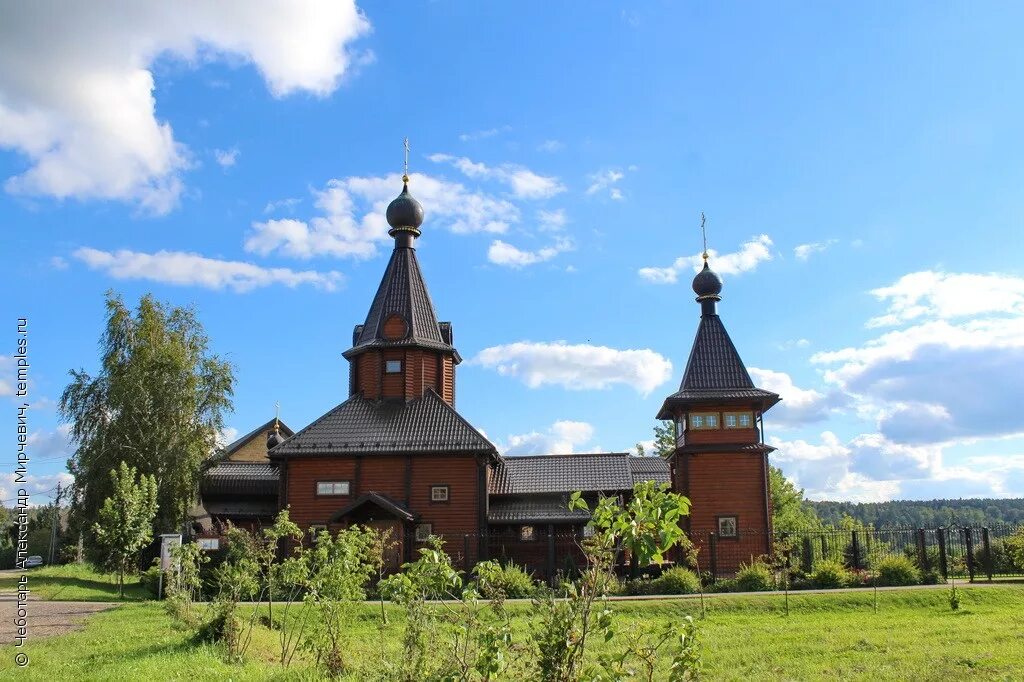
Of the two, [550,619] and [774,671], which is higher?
[550,619]

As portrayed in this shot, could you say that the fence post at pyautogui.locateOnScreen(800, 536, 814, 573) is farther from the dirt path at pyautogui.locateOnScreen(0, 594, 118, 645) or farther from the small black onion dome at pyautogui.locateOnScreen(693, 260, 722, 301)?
the dirt path at pyautogui.locateOnScreen(0, 594, 118, 645)

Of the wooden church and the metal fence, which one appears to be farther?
the wooden church

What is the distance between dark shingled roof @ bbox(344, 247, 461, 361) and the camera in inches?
1037

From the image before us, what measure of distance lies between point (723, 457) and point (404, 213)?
44.4 feet

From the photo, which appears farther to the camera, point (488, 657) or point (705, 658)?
point (705, 658)

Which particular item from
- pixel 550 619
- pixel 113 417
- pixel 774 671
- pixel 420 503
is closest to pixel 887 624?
pixel 774 671

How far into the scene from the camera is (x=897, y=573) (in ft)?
59.0

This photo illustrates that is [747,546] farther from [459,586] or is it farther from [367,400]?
[459,586]

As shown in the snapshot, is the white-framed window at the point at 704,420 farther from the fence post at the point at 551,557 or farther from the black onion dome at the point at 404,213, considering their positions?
the black onion dome at the point at 404,213

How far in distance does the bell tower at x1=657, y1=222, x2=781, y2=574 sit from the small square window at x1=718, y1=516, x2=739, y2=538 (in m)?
0.03

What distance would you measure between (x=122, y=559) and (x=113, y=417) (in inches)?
299

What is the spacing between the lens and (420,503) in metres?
23.5

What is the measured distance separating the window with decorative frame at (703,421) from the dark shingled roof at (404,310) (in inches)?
324

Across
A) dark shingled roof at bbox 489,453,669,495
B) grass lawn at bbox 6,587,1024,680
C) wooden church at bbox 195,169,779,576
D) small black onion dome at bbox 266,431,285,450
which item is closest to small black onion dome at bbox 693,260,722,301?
wooden church at bbox 195,169,779,576
